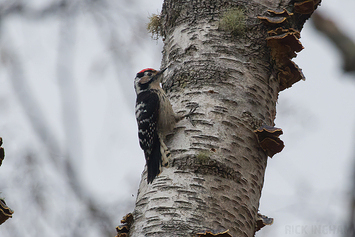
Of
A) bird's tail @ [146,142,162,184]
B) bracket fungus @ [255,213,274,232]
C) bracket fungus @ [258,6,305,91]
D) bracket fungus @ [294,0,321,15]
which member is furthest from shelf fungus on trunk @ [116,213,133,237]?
bracket fungus @ [294,0,321,15]

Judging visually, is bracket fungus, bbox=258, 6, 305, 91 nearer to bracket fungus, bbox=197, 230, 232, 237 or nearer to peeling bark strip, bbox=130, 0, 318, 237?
peeling bark strip, bbox=130, 0, 318, 237

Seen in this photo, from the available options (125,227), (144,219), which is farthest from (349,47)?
(125,227)

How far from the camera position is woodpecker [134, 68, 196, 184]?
3205 millimetres

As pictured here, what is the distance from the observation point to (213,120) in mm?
3100

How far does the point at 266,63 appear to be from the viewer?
3.44m

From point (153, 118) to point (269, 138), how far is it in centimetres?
154

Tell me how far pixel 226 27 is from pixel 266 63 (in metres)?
0.40

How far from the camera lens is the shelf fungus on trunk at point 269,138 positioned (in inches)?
119

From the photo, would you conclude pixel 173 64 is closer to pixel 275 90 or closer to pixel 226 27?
pixel 226 27

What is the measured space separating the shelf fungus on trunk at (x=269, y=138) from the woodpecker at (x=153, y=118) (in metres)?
0.49

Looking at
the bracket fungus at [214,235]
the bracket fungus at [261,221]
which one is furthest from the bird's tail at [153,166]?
the bracket fungus at [261,221]

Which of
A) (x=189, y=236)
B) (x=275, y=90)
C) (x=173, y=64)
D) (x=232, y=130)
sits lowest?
(x=189, y=236)

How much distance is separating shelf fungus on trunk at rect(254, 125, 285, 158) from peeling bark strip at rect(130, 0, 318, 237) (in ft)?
0.17

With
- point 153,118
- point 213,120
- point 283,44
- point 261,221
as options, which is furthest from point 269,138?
point 153,118
